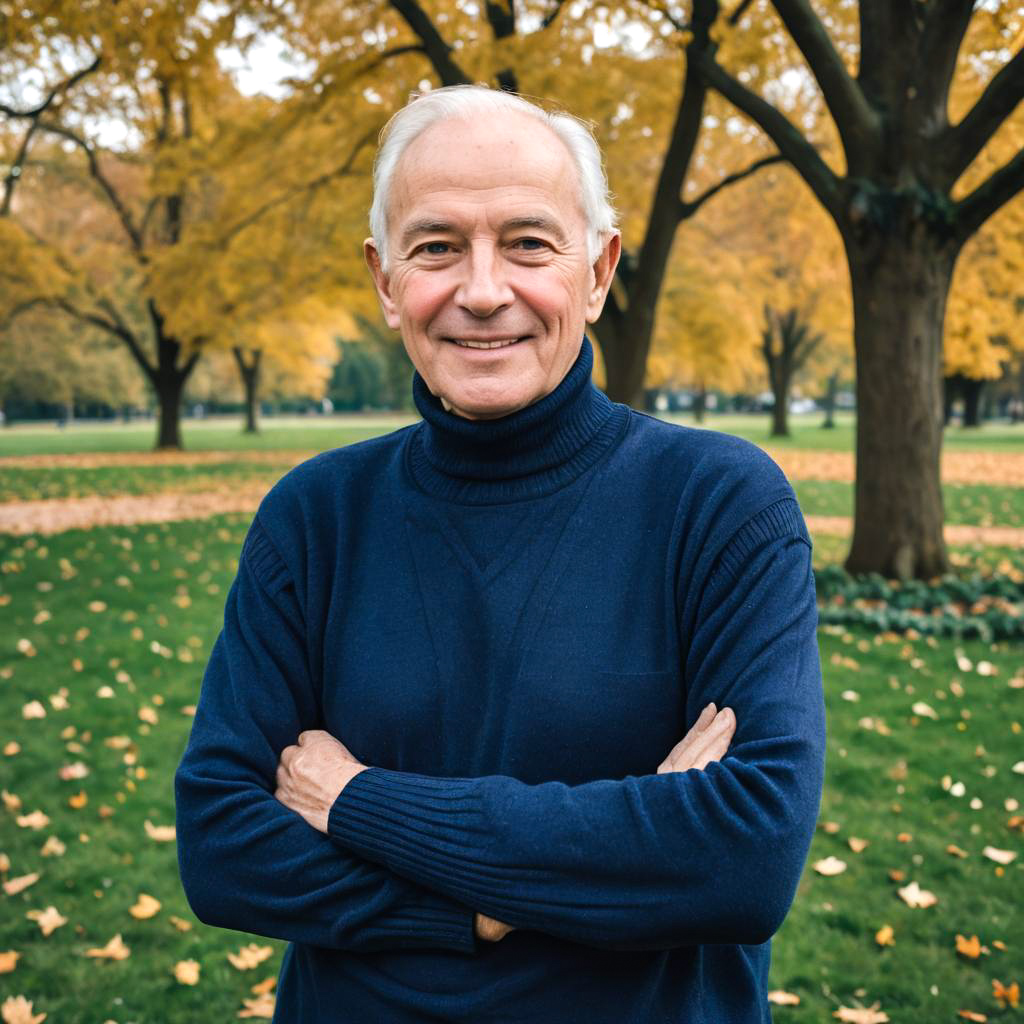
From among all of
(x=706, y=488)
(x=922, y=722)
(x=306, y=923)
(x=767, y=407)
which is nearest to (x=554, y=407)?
(x=706, y=488)

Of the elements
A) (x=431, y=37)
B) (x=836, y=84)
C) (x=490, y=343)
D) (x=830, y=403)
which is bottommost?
(x=490, y=343)

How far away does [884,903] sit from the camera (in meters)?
4.22

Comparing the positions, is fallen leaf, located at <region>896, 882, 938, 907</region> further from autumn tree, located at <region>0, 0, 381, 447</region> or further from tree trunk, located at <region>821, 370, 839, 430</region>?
tree trunk, located at <region>821, 370, 839, 430</region>

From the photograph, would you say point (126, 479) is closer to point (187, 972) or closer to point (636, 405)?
point (636, 405)

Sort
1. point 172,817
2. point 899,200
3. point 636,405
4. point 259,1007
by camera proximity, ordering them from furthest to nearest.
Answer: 1. point 636,405
2. point 899,200
3. point 172,817
4. point 259,1007

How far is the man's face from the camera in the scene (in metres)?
1.62

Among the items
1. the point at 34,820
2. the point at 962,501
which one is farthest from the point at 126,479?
the point at 34,820

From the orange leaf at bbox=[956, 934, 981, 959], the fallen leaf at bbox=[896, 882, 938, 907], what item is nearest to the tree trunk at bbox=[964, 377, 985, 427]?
the fallen leaf at bbox=[896, 882, 938, 907]

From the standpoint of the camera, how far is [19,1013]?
346 cm

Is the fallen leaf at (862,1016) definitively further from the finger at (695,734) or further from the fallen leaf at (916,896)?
the finger at (695,734)

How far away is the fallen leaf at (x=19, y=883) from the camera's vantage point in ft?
14.1

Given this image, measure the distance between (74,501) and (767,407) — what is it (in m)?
83.3

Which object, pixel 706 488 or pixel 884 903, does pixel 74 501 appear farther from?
pixel 706 488

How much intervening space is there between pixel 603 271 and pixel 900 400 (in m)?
7.81
